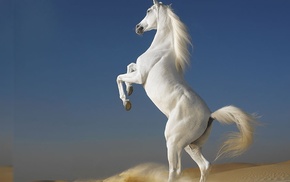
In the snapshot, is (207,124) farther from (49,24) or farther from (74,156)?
(49,24)

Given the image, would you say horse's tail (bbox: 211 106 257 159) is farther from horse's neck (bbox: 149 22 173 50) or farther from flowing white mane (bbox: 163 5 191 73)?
horse's neck (bbox: 149 22 173 50)

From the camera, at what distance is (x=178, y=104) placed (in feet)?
13.5

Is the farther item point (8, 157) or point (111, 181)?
point (8, 157)

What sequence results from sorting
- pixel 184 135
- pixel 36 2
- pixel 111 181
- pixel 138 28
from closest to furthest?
pixel 184 135, pixel 138 28, pixel 111 181, pixel 36 2

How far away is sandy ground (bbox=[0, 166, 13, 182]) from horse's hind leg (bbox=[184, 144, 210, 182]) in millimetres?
2886

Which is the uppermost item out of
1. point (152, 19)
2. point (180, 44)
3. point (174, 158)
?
point (152, 19)

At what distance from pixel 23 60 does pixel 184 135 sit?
2985 mm

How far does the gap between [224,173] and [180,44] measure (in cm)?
186

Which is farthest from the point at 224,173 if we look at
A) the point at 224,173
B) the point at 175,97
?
the point at 175,97

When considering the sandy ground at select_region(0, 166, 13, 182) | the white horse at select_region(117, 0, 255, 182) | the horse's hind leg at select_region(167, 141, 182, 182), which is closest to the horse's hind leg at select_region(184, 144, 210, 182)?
the white horse at select_region(117, 0, 255, 182)

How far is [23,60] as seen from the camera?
6.32 meters

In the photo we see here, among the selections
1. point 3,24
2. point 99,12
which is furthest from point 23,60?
point 99,12

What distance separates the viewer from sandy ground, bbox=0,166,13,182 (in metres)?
6.27

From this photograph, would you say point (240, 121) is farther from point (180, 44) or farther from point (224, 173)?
point (224, 173)
